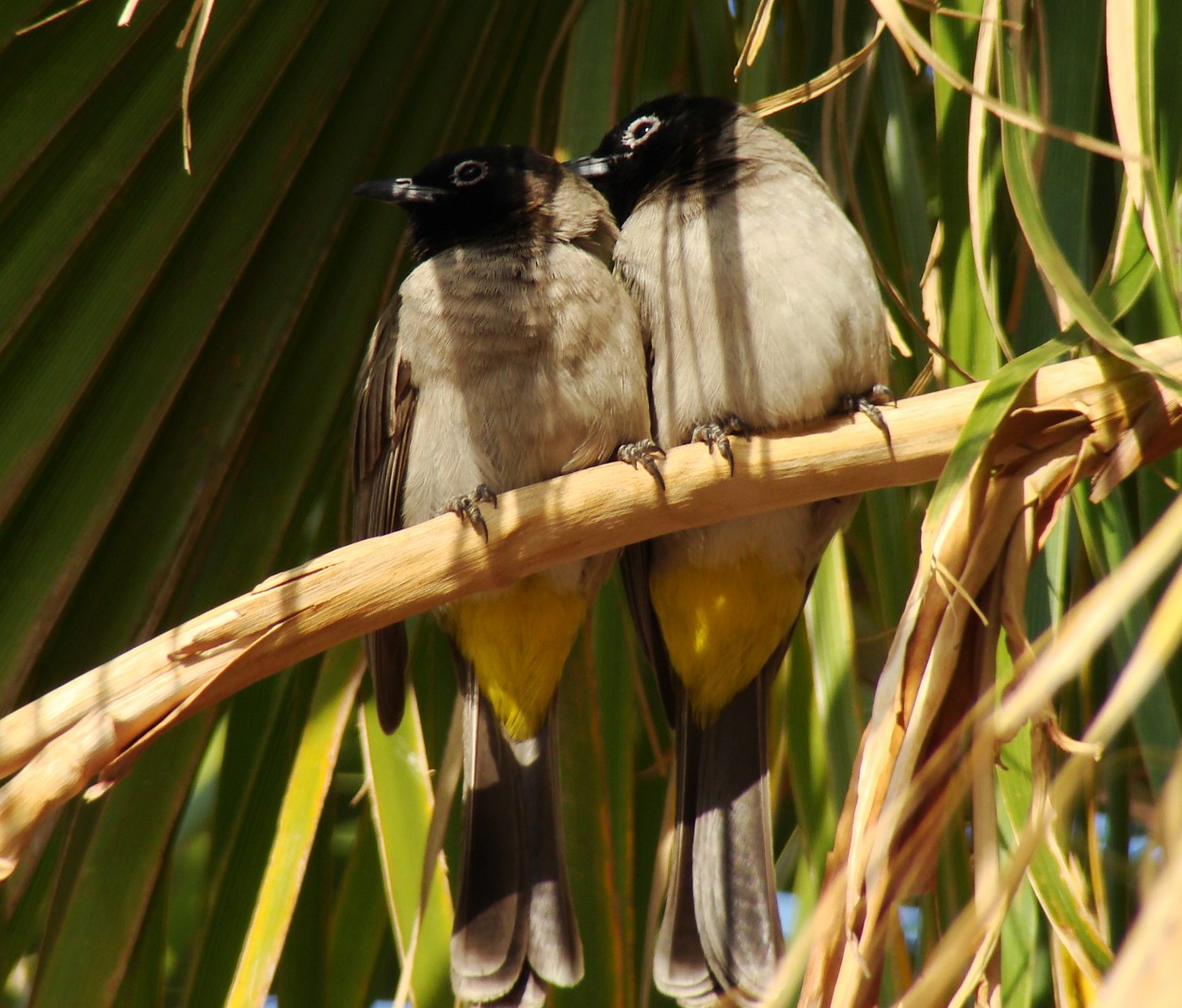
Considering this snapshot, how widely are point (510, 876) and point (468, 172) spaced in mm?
1396

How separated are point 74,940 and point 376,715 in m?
0.57

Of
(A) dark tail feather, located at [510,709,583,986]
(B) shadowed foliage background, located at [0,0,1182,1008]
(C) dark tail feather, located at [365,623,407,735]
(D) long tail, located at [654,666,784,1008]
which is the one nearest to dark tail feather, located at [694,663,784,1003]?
(D) long tail, located at [654,666,784,1008]

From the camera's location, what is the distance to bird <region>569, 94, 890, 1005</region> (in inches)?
95.6

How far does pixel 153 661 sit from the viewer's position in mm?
1472

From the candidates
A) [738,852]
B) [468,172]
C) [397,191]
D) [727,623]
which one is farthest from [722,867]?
[468,172]

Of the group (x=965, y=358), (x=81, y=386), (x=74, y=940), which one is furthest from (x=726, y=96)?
(x=74, y=940)

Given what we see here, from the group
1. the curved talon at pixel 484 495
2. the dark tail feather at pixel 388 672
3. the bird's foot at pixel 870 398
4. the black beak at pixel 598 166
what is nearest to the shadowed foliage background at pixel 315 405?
the dark tail feather at pixel 388 672

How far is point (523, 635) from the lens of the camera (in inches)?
102

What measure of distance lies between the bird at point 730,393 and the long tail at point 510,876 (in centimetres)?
21

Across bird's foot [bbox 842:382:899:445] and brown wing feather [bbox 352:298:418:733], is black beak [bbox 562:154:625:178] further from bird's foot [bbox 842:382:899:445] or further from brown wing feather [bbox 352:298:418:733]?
bird's foot [bbox 842:382:899:445]

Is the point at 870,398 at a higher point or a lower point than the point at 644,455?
lower

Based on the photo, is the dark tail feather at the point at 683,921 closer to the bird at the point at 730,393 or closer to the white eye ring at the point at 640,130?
the bird at the point at 730,393

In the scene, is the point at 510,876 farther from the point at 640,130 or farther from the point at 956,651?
the point at 640,130

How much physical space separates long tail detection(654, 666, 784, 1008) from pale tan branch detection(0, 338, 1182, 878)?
793 mm
